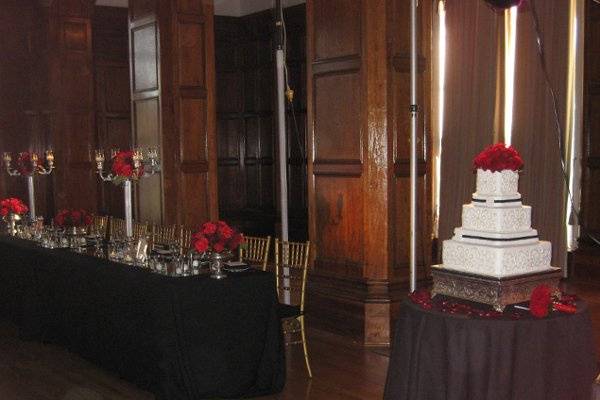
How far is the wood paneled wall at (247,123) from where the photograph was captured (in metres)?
11.2

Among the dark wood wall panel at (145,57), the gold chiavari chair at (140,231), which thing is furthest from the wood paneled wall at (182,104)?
the gold chiavari chair at (140,231)

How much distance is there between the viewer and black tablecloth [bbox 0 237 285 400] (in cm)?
428

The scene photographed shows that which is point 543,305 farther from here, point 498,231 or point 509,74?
point 509,74

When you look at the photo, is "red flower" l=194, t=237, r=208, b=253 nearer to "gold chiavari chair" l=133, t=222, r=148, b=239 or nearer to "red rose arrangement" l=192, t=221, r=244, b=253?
"red rose arrangement" l=192, t=221, r=244, b=253

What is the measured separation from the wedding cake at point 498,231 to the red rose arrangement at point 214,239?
1.45 metres

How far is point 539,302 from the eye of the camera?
10.9ft

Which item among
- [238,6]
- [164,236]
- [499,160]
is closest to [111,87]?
[238,6]

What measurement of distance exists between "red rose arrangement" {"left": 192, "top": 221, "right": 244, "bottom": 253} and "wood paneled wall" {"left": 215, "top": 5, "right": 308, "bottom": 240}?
632 centimetres

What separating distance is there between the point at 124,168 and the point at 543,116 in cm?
388

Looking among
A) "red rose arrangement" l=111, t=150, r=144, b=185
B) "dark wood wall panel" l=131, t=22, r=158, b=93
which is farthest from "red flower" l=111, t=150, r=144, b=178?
"dark wood wall panel" l=131, t=22, r=158, b=93

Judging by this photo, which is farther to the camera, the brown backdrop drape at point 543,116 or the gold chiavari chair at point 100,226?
the brown backdrop drape at point 543,116

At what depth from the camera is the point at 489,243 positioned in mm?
3619

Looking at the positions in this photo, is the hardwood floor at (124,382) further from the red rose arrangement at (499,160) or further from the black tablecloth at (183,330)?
the red rose arrangement at (499,160)

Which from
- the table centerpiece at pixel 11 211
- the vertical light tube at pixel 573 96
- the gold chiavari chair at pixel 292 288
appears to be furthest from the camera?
the table centerpiece at pixel 11 211
